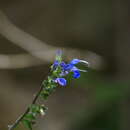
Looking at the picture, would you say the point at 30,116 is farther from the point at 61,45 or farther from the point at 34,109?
the point at 61,45

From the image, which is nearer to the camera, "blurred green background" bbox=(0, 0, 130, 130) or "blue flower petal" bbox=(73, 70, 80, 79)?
"blue flower petal" bbox=(73, 70, 80, 79)

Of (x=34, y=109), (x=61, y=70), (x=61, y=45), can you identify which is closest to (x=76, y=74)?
(x=61, y=70)

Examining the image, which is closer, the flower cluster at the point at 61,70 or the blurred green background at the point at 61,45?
the flower cluster at the point at 61,70

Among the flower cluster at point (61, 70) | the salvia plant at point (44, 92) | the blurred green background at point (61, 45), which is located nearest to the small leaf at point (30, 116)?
the salvia plant at point (44, 92)

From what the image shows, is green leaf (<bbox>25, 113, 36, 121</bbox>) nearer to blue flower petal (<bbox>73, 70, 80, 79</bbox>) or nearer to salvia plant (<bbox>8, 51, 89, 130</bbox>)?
salvia plant (<bbox>8, 51, 89, 130</bbox>)

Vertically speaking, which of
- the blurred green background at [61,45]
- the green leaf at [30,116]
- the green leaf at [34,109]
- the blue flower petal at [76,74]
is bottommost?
the green leaf at [30,116]

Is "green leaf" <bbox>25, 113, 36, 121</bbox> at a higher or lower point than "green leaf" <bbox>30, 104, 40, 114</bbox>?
lower

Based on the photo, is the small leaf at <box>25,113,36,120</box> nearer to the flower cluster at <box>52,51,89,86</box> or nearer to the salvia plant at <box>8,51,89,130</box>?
the salvia plant at <box>8,51,89,130</box>

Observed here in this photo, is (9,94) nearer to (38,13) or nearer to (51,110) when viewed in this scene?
(51,110)

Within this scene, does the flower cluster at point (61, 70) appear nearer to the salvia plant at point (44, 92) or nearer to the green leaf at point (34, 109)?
the salvia plant at point (44, 92)

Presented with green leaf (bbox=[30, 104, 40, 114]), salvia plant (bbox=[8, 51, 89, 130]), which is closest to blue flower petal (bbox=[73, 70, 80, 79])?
salvia plant (bbox=[8, 51, 89, 130])

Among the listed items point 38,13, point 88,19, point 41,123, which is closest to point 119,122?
point 41,123

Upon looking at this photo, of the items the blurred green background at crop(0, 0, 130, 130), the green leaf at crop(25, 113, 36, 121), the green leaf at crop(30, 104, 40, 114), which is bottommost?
the green leaf at crop(25, 113, 36, 121)
